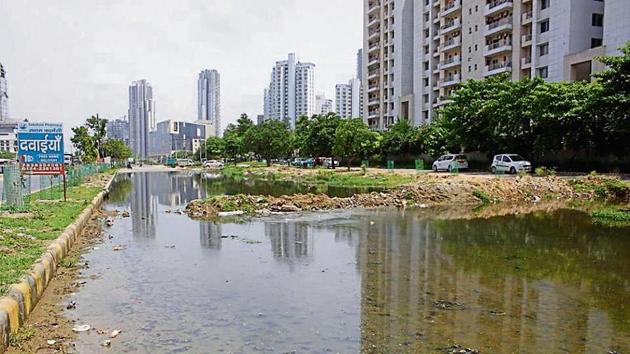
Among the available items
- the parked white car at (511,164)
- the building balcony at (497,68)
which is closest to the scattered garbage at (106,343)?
the parked white car at (511,164)

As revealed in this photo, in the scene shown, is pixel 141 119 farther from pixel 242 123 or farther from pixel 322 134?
pixel 322 134

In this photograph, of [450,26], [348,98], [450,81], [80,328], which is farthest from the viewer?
[348,98]

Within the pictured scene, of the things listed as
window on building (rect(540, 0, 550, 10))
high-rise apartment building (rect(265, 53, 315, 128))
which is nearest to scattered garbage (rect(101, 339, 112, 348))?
window on building (rect(540, 0, 550, 10))

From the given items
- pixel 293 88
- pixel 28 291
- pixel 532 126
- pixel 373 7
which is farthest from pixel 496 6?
pixel 293 88

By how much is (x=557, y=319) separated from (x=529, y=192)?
21.1m

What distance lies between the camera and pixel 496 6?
2391 inches

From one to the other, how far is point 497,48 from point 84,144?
52.0 meters

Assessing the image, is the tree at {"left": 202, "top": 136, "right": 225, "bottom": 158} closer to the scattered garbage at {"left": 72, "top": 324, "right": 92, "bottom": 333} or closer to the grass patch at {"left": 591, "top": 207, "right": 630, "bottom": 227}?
the grass patch at {"left": 591, "top": 207, "right": 630, "bottom": 227}

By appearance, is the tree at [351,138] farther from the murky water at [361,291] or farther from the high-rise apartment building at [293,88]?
the high-rise apartment building at [293,88]

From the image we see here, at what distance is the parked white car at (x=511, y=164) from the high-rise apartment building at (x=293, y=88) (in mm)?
95783

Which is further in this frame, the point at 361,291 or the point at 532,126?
the point at 532,126

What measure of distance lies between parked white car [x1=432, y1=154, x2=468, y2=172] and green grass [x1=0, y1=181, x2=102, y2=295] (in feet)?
105

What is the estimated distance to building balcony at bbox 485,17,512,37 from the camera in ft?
193

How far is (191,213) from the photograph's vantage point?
21.9 m
